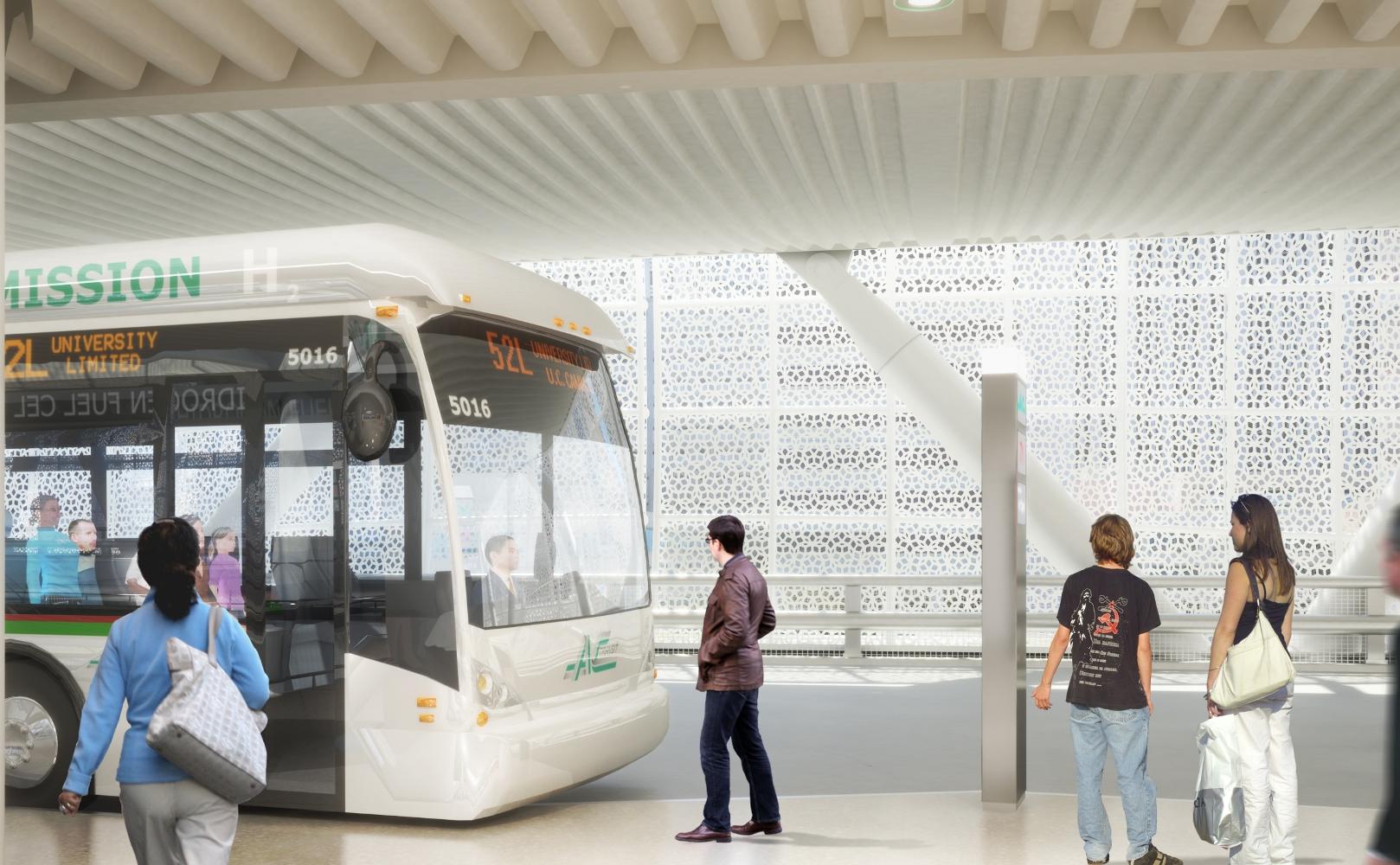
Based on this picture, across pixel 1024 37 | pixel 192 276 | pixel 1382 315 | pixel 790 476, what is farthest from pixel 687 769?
pixel 1382 315

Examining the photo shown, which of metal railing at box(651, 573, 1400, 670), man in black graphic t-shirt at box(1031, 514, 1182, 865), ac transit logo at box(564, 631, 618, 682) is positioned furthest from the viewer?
metal railing at box(651, 573, 1400, 670)

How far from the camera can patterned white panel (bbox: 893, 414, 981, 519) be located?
15258 mm

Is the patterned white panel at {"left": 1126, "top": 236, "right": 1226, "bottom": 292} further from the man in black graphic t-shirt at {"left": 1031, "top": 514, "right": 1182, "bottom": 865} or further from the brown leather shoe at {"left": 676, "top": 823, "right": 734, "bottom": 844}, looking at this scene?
the brown leather shoe at {"left": 676, "top": 823, "right": 734, "bottom": 844}

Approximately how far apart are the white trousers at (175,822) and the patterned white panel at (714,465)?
455 inches

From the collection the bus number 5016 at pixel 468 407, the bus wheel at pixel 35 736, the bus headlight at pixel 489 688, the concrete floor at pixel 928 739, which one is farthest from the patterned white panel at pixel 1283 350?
the bus wheel at pixel 35 736

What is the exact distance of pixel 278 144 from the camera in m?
9.48

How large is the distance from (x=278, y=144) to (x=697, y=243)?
183 inches

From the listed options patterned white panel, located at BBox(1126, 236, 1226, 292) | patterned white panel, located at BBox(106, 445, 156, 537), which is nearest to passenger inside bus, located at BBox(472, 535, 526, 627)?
patterned white panel, located at BBox(106, 445, 156, 537)

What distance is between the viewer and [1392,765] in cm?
254

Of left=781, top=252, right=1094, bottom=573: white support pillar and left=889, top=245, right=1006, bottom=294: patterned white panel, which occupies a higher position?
left=889, top=245, right=1006, bottom=294: patterned white panel

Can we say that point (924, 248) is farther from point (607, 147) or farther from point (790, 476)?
point (607, 147)

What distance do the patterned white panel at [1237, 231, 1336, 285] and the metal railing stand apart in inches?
130

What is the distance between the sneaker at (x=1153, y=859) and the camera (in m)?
6.09

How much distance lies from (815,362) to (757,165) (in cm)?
556
